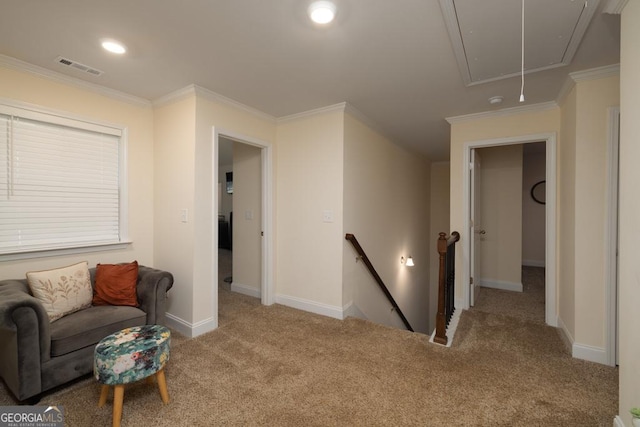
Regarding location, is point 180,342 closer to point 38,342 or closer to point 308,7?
point 38,342

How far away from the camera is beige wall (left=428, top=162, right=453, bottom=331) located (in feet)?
21.7

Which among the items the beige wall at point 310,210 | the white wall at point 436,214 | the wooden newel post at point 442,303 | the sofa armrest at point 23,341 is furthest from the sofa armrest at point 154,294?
the white wall at point 436,214

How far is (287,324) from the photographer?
2973mm

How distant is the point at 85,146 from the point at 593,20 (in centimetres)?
404

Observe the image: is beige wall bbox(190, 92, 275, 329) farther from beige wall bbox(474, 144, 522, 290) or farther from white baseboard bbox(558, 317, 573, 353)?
beige wall bbox(474, 144, 522, 290)

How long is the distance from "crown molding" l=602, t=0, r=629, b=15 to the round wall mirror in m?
4.93

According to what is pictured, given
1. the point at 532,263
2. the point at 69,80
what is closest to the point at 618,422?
the point at 69,80

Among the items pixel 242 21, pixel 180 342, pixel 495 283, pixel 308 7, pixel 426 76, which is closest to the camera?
pixel 308 7

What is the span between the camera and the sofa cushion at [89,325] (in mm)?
1898

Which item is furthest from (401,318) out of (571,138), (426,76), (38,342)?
(38,342)

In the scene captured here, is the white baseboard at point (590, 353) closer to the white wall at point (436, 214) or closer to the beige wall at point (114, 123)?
the beige wall at point (114, 123)

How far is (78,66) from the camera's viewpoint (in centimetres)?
233

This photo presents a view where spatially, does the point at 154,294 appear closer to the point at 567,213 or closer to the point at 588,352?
the point at 588,352

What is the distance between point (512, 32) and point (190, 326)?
11.4ft
